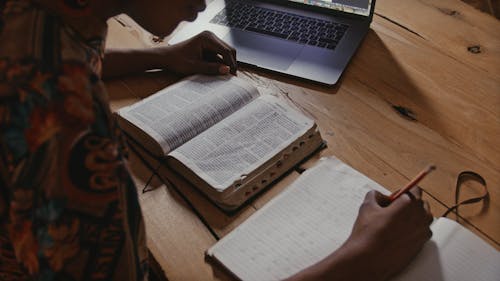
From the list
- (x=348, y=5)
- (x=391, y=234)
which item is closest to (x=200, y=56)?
(x=348, y=5)

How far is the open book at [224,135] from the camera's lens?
2.84 feet

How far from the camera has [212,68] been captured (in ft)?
3.59

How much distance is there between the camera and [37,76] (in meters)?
0.52

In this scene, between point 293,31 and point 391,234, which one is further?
point 293,31

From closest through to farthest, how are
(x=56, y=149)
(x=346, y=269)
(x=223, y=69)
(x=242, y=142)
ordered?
(x=56, y=149) < (x=346, y=269) < (x=242, y=142) < (x=223, y=69)

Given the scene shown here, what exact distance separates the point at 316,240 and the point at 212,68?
0.47 metres

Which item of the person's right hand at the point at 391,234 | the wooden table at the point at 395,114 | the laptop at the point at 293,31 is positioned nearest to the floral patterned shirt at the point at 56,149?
the wooden table at the point at 395,114

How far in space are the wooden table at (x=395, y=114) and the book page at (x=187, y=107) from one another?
0.06 meters

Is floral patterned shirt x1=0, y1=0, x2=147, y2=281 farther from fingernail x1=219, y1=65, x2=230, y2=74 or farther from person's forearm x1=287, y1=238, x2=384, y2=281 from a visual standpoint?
fingernail x1=219, y1=65, x2=230, y2=74

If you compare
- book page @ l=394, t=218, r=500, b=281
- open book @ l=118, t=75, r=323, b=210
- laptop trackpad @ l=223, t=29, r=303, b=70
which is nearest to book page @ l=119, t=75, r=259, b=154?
open book @ l=118, t=75, r=323, b=210

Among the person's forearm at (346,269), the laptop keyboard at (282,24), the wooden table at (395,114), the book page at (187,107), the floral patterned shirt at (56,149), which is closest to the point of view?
the floral patterned shirt at (56,149)

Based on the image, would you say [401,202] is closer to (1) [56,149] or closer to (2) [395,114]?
(2) [395,114]

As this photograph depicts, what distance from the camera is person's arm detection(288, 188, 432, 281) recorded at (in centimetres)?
71

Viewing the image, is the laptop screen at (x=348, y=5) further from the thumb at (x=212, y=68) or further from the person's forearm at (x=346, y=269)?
the person's forearm at (x=346, y=269)
